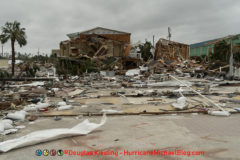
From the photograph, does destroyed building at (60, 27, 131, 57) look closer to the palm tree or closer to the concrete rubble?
the concrete rubble

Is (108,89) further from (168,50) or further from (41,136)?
(168,50)

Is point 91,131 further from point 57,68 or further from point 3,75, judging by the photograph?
point 57,68

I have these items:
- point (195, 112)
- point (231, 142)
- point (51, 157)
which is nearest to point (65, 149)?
point (51, 157)

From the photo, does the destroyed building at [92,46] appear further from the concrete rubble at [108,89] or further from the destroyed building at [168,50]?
the destroyed building at [168,50]

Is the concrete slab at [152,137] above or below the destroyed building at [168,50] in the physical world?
below

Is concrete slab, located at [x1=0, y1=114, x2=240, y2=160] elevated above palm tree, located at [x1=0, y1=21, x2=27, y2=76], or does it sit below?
below

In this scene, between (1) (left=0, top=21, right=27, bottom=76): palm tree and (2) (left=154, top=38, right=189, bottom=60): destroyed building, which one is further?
(2) (left=154, top=38, right=189, bottom=60): destroyed building

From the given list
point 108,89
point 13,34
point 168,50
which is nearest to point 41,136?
point 108,89

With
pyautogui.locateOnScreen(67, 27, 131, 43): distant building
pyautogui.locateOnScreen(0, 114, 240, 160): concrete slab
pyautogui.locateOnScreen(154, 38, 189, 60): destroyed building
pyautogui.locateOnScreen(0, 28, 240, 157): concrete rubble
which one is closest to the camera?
pyautogui.locateOnScreen(0, 114, 240, 160): concrete slab

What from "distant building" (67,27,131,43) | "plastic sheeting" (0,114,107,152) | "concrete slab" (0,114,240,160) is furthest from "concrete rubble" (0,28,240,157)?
"distant building" (67,27,131,43)

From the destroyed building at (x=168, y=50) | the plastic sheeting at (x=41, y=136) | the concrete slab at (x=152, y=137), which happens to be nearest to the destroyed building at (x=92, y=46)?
the destroyed building at (x=168, y=50)

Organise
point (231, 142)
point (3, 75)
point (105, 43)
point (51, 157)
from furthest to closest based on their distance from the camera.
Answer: point (105, 43)
point (3, 75)
point (231, 142)
point (51, 157)

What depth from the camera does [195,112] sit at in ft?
16.0

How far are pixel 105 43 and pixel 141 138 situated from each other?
22815 mm
